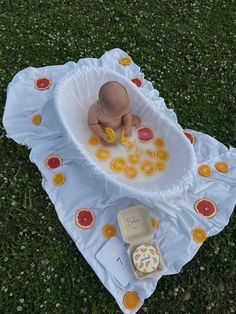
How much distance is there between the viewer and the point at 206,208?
4172 mm

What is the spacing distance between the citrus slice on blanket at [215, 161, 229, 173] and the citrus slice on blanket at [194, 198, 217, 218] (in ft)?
1.39

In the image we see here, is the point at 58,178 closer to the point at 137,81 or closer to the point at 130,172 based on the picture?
the point at 130,172

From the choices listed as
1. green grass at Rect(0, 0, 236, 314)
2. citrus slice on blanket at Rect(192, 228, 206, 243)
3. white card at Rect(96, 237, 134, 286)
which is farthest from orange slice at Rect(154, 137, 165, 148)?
white card at Rect(96, 237, 134, 286)

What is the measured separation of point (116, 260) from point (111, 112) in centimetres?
146

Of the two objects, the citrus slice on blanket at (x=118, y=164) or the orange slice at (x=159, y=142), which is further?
the orange slice at (x=159, y=142)

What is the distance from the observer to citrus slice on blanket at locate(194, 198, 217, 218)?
4141 millimetres

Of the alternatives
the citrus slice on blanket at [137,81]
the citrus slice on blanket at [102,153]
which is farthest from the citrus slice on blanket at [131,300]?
the citrus slice on blanket at [137,81]

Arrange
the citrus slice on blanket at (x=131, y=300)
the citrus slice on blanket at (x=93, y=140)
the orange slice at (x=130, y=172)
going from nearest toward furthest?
the citrus slice on blanket at (x=131, y=300) → the orange slice at (x=130, y=172) → the citrus slice on blanket at (x=93, y=140)

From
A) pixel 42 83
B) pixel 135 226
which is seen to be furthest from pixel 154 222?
pixel 42 83

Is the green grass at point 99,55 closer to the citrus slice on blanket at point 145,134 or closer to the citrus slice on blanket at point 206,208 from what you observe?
the citrus slice on blanket at point 206,208

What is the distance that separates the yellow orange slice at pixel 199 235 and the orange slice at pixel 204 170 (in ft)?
2.10

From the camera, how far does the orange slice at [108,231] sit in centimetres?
397

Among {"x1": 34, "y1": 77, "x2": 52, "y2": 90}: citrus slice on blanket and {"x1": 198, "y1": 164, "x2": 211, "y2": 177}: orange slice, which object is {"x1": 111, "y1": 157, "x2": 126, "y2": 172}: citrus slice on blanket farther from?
{"x1": 34, "y1": 77, "x2": 52, "y2": 90}: citrus slice on blanket

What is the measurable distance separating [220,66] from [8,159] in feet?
9.94
